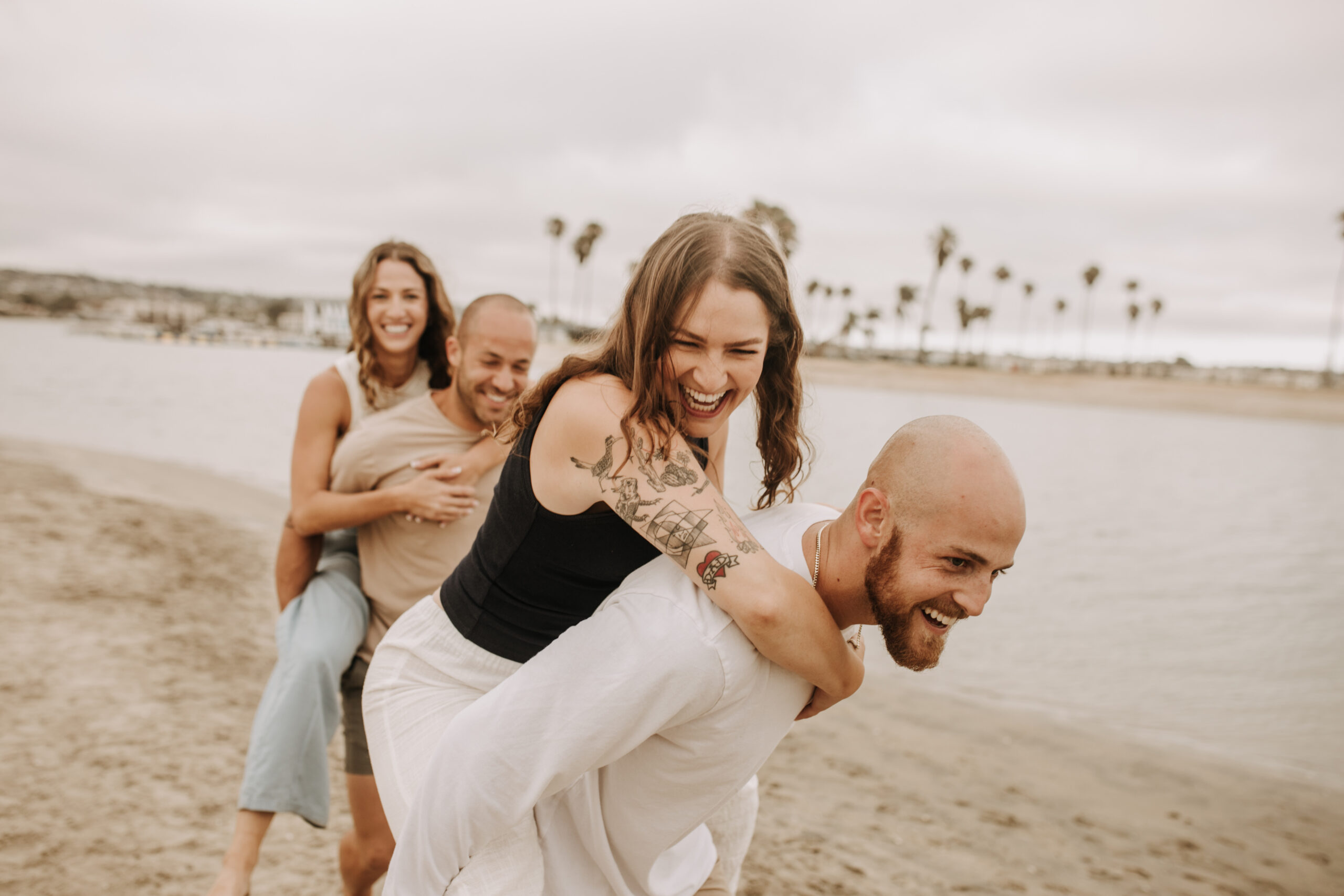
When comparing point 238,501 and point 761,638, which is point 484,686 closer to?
point 761,638

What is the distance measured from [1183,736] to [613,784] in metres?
9.00

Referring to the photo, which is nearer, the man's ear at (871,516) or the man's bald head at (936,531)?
the man's bald head at (936,531)

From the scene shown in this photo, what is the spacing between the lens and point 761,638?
2.02 m

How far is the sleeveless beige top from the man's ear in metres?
2.80

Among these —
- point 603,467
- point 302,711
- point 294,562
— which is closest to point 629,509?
Result: point 603,467

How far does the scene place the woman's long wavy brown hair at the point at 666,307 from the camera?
231 centimetres

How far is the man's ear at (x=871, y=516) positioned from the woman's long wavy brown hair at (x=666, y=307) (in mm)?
527

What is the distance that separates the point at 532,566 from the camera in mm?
2412

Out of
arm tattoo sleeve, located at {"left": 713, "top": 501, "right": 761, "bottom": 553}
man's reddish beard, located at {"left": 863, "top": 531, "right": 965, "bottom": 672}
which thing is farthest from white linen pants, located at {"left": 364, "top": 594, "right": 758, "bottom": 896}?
man's reddish beard, located at {"left": 863, "top": 531, "right": 965, "bottom": 672}

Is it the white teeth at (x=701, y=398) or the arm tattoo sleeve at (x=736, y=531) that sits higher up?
the white teeth at (x=701, y=398)

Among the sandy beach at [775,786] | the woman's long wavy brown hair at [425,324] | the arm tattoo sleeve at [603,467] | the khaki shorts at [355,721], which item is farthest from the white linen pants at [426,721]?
the sandy beach at [775,786]

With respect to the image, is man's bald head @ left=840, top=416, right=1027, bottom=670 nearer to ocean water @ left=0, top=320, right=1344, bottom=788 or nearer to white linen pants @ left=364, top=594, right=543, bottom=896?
ocean water @ left=0, top=320, right=1344, bottom=788

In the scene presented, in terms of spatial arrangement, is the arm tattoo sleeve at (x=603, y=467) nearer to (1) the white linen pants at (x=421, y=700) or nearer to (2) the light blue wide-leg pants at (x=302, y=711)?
(1) the white linen pants at (x=421, y=700)

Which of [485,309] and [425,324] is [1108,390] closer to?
[425,324]
